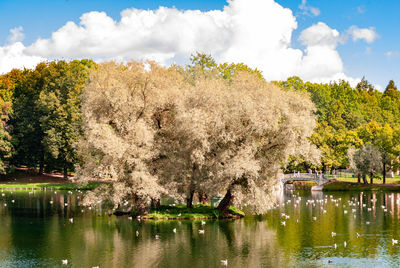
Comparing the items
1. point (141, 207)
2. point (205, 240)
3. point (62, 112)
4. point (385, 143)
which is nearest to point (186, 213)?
point (141, 207)

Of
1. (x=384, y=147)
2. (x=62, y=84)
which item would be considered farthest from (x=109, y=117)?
(x=384, y=147)

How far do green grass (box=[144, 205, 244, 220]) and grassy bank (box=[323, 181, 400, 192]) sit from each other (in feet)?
141

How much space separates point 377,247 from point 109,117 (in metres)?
27.6

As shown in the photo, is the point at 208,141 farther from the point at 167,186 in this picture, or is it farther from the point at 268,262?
the point at 268,262

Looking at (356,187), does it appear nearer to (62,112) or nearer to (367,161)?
(367,161)

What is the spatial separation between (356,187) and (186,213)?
48257 millimetres

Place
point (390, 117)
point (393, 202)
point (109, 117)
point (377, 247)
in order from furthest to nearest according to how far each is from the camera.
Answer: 1. point (390, 117)
2. point (393, 202)
3. point (109, 117)
4. point (377, 247)

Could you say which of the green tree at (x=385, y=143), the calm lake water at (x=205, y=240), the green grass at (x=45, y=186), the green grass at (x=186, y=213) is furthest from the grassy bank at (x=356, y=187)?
the green grass at (x=45, y=186)

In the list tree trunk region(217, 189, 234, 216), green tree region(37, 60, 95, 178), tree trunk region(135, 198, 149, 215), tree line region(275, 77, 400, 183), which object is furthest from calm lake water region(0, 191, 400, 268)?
green tree region(37, 60, 95, 178)

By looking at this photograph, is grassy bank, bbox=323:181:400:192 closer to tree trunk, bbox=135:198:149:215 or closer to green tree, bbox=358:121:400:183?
green tree, bbox=358:121:400:183

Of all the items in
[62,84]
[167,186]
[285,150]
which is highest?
[62,84]

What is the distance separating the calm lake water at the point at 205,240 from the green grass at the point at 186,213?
1613 mm

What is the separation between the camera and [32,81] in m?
102

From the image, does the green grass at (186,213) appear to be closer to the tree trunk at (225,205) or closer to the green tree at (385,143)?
the tree trunk at (225,205)
